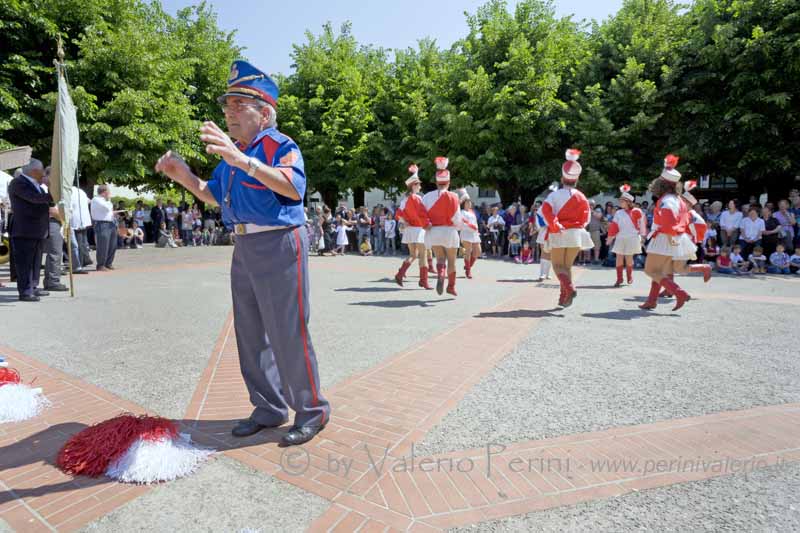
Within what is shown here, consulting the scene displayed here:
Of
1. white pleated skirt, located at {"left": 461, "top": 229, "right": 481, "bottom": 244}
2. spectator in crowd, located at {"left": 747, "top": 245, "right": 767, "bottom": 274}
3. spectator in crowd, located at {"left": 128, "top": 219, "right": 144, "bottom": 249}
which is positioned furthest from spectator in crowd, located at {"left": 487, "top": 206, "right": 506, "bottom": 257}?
spectator in crowd, located at {"left": 128, "top": 219, "right": 144, "bottom": 249}

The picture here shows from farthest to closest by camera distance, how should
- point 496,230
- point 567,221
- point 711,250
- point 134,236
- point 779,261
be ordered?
1. point 134,236
2. point 496,230
3. point 711,250
4. point 779,261
5. point 567,221

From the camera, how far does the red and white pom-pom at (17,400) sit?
3.53 meters

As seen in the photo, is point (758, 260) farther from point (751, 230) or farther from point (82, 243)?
point (82, 243)

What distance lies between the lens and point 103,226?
12375 millimetres

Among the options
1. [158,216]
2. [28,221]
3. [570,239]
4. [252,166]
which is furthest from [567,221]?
[158,216]

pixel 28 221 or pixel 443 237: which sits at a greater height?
pixel 28 221

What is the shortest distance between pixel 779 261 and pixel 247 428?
1526 cm

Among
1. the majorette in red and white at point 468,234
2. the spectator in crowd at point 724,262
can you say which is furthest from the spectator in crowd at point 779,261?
the majorette in red and white at point 468,234

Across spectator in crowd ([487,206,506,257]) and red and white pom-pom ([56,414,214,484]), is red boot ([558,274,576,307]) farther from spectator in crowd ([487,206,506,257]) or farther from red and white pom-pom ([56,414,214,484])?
spectator in crowd ([487,206,506,257])

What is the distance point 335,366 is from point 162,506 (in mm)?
2338

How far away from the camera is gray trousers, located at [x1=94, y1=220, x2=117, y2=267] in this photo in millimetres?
12406

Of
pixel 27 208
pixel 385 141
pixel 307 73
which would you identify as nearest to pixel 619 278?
pixel 27 208

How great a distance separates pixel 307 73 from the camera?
91.6ft

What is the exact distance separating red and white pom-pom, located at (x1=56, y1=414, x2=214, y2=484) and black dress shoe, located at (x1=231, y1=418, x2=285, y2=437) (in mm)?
247
